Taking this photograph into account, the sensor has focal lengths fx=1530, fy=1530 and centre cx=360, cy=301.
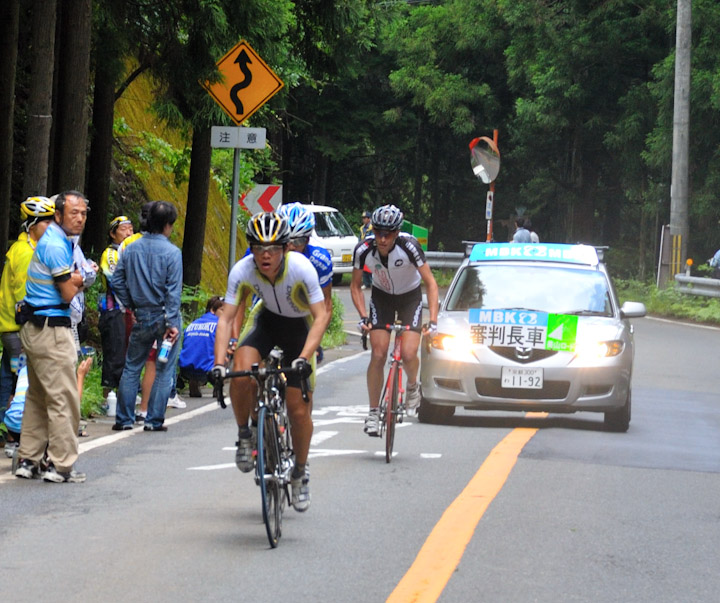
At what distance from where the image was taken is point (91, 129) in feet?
66.5

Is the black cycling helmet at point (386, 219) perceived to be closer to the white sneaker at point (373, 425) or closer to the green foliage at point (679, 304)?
the white sneaker at point (373, 425)

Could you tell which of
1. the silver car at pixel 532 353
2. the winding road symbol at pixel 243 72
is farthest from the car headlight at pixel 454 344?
the winding road symbol at pixel 243 72

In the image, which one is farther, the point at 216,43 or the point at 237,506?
the point at 216,43

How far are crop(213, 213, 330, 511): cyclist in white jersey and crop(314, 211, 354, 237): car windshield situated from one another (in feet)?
102

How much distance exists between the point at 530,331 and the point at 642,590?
254 inches

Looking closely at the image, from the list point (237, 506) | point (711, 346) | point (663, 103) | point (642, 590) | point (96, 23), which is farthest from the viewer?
point (663, 103)

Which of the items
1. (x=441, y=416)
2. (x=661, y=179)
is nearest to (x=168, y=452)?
(x=441, y=416)

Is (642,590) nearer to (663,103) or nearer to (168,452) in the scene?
(168,452)

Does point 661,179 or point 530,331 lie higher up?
point 661,179

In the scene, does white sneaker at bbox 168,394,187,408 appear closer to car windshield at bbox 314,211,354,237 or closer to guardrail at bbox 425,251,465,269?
car windshield at bbox 314,211,354,237

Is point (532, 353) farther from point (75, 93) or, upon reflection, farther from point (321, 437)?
point (75, 93)

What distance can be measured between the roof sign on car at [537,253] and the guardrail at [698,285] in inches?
644

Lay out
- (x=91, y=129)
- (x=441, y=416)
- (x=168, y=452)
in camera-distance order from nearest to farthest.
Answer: (x=168, y=452) < (x=441, y=416) < (x=91, y=129)

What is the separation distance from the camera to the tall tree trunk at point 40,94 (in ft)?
46.6
